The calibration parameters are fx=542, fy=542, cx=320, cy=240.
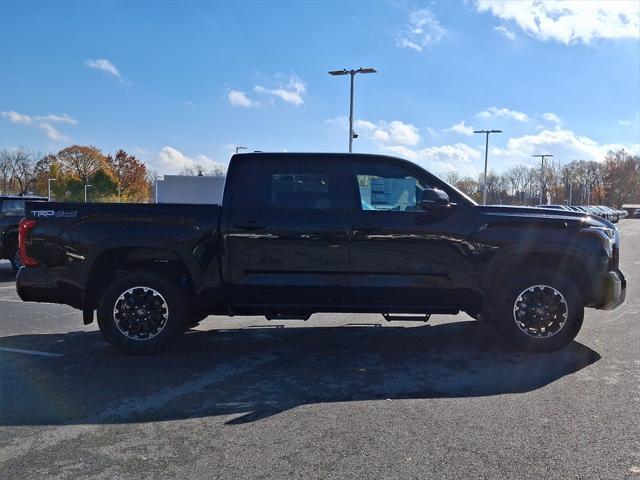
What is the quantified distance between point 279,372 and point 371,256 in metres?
1.48

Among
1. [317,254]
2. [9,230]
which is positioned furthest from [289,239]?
[9,230]

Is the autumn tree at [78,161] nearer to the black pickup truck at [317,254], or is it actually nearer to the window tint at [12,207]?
the window tint at [12,207]

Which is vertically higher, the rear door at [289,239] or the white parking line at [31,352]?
the rear door at [289,239]

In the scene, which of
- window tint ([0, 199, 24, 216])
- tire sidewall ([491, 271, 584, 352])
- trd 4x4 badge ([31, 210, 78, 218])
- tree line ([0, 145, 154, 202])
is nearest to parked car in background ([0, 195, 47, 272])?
window tint ([0, 199, 24, 216])

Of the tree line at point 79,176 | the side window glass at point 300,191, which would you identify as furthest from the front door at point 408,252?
the tree line at point 79,176

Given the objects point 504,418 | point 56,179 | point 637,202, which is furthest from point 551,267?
point 637,202

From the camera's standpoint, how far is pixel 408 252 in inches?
219

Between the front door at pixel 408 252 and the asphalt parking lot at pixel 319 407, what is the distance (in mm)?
694

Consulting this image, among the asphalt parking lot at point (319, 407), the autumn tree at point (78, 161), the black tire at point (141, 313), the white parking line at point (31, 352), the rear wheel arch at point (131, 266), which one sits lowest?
the white parking line at point (31, 352)

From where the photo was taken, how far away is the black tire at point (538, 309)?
18.7 feet

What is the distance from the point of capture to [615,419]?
410 centimetres

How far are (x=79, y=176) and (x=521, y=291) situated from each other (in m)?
100

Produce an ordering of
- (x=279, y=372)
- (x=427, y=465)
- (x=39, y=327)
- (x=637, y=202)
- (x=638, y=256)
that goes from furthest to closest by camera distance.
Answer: (x=637, y=202), (x=638, y=256), (x=39, y=327), (x=279, y=372), (x=427, y=465)

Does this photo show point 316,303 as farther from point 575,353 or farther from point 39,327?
point 39,327
